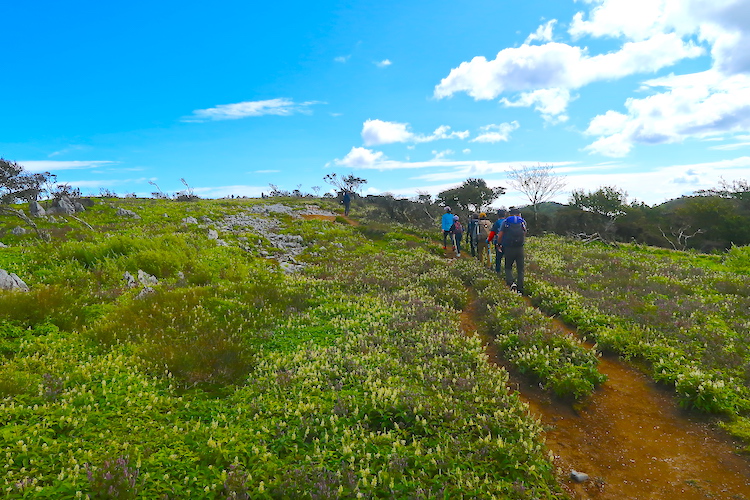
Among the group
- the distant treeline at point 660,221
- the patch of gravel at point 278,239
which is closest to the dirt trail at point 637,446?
the patch of gravel at point 278,239

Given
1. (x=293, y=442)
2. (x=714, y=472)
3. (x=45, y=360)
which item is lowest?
A: (x=714, y=472)

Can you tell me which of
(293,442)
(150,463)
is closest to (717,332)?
(293,442)

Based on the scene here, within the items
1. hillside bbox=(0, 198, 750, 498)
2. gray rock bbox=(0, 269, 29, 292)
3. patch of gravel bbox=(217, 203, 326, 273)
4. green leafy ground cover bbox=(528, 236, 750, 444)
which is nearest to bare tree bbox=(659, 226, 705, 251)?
green leafy ground cover bbox=(528, 236, 750, 444)

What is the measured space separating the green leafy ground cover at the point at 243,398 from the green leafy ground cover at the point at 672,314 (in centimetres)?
386

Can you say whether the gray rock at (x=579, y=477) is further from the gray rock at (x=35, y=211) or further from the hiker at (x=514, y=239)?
the gray rock at (x=35, y=211)

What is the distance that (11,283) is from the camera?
9.83 m

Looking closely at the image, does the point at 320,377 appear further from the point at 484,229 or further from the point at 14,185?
the point at 14,185

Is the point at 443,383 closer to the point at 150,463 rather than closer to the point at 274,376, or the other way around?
Answer: the point at 274,376

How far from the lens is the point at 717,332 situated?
9.92 m

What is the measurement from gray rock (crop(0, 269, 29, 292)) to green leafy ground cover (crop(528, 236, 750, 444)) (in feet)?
49.8

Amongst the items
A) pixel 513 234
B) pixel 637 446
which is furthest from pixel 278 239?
pixel 637 446

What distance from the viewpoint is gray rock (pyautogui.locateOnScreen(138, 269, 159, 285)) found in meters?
12.2

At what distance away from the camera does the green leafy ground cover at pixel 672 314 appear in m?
7.52

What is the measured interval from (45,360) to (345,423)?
5.58 m
